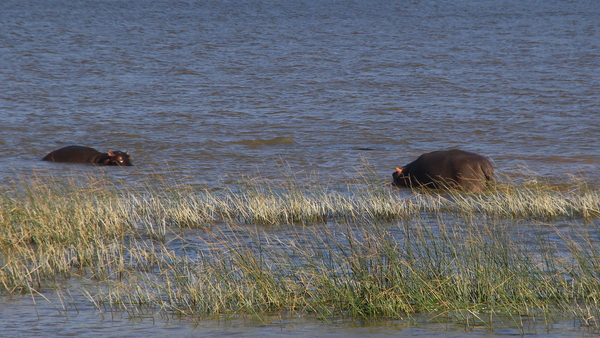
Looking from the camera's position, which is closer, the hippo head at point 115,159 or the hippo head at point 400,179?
the hippo head at point 400,179

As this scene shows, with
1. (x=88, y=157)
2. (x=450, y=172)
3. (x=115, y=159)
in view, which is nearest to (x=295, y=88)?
(x=88, y=157)

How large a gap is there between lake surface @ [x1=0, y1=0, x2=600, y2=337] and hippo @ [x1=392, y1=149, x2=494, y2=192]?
1.19 metres

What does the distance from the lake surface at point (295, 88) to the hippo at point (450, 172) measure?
119 centimetres

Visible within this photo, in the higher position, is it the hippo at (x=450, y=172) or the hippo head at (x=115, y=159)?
the hippo at (x=450, y=172)

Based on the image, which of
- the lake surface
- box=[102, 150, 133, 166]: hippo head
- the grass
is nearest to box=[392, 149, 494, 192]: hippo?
the lake surface

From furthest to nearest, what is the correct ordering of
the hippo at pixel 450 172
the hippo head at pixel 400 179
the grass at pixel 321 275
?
the hippo head at pixel 400 179, the hippo at pixel 450 172, the grass at pixel 321 275

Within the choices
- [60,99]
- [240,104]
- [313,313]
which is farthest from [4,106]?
[313,313]

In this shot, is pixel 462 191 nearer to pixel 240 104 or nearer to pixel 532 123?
pixel 532 123

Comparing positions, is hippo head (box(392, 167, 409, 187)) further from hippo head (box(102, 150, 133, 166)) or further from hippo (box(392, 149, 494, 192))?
hippo head (box(102, 150, 133, 166))

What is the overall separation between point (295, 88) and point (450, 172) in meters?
16.8

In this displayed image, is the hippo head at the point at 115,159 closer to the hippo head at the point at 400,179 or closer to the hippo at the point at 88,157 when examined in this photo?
the hippo at the point at 88,157

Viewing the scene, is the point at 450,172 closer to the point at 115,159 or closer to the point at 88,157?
the point at 115,159

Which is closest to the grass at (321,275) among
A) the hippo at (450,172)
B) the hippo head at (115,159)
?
the hippo at (450,172)

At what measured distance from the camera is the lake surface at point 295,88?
1513 centimetres
